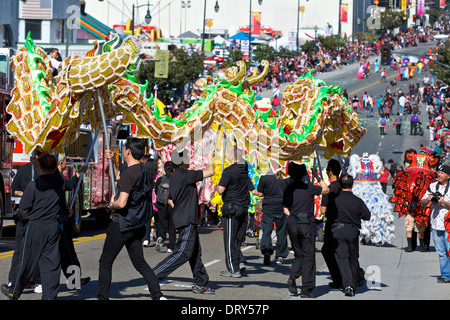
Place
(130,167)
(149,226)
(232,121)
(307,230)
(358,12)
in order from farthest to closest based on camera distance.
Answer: (358,12), (149,226), (232,121), (307,230), (130,167)

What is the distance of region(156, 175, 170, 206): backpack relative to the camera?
15778 millimetres

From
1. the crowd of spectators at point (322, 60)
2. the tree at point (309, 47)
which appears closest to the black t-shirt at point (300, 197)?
the crowd of spectators at point (322, 60)

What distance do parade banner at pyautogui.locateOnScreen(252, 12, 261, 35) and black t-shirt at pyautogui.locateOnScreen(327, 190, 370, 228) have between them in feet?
317

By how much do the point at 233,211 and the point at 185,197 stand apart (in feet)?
5.87

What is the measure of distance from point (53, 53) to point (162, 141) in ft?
7.43

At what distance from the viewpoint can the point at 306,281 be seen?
11016 mm

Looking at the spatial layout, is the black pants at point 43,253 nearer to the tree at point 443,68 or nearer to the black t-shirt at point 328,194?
the black t-shirt at point 328,194

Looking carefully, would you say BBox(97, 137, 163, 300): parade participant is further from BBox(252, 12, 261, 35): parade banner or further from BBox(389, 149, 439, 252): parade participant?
BBox(252, 12, 261, 35): parade banner

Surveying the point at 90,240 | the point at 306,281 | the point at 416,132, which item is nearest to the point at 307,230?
the point at 306,281

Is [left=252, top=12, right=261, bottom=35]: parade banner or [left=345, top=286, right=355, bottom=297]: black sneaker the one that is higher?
[left=252, top=12, right=261, bottom=35]: parade banner

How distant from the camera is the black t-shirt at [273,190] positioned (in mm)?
14242

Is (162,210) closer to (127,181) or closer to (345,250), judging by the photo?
(345,250)

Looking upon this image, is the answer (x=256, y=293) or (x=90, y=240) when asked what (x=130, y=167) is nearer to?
(x=256, y=293)

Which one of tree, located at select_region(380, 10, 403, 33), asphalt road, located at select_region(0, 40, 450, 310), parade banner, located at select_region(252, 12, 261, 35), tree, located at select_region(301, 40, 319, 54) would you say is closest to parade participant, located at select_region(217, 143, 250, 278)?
asphalt road, located at select_region(0, 40, 450, 310)
